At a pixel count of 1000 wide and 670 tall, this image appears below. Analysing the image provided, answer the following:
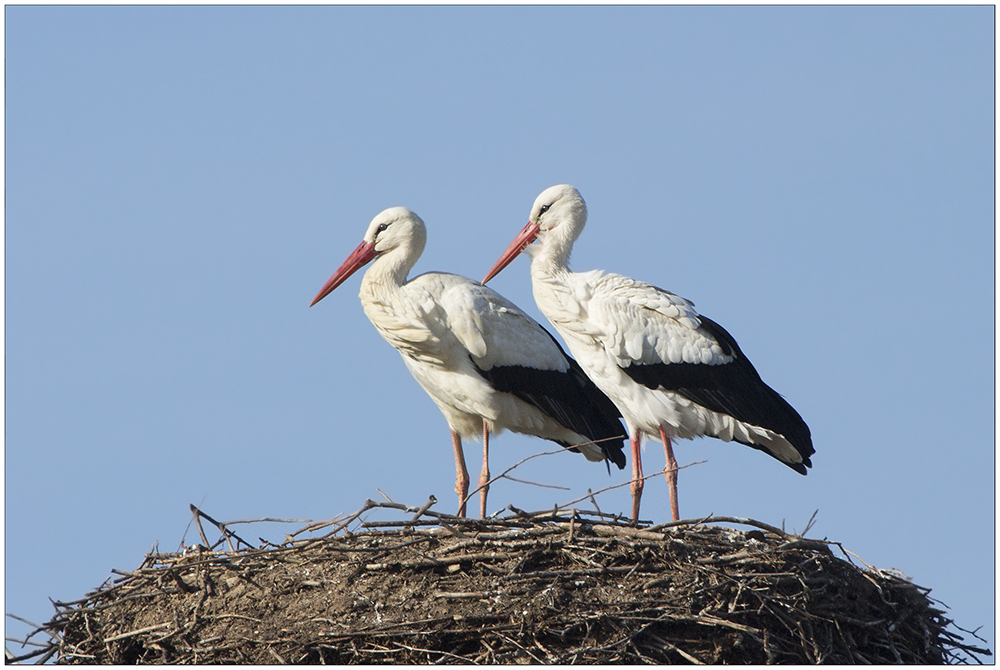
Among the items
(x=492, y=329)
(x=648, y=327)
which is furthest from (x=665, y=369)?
(x=492, y=329)

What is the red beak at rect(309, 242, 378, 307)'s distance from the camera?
29.6ft

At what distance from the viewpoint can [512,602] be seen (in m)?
5.93

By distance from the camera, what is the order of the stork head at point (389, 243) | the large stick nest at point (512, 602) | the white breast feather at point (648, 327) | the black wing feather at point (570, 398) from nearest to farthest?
1. the large stick nest at point (512, 602)
2. the white breast feather at point (648, 327)
3. the black wing feather at point (570, 398)
4. the stork head at point (389, 243)

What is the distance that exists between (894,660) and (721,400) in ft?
6.73

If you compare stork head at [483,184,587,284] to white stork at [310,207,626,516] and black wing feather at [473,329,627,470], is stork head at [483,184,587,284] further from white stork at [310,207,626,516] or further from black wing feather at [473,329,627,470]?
black wing feather at [473,329,627,470]

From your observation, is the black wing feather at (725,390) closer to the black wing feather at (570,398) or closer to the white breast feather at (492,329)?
the black wing feather at (570,398)

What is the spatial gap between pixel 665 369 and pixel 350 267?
236 centimetres

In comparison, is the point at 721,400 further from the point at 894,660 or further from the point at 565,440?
the point at 894,660

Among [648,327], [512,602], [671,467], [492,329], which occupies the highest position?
[492,329]

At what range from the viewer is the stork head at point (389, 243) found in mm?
8828

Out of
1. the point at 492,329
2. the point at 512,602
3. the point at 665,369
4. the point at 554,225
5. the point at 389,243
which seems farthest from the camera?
the point at 389,243

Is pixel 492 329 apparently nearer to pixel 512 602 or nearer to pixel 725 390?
pixel 725 390

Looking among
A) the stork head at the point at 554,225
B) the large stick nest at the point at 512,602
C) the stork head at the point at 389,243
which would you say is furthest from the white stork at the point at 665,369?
the large stick nest at the point at 512,602

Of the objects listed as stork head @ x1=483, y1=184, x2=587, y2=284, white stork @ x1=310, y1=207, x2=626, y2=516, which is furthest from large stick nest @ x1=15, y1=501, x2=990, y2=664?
stork head @ x1=483, y1=184, x2=587, y2=284
